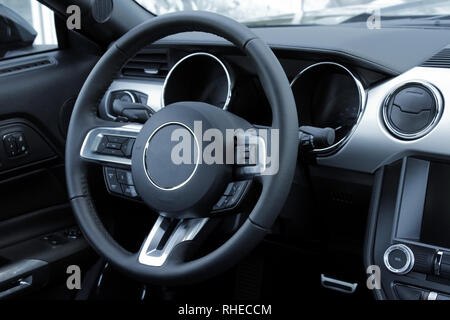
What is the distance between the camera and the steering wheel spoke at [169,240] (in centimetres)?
112

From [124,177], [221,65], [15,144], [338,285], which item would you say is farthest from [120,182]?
[338,285]

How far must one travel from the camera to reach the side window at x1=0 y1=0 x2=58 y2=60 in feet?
6.14

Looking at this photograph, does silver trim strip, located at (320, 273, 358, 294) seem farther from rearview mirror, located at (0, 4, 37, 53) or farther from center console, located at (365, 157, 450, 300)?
rearview mirror, located at (0, 4, 37, 53)

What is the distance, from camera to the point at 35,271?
65.5 inches

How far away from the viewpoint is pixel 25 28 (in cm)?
195

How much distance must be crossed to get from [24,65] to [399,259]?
4.20ft

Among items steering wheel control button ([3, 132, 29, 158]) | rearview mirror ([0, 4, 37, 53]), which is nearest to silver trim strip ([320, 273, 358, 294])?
steering wheel control button ([3, 132, 29, 158])

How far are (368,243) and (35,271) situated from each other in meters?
0.98

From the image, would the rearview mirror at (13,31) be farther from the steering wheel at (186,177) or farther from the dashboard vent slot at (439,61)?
the dashboard vent slot at (439,61)

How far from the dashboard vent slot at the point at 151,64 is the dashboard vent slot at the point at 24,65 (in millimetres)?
278

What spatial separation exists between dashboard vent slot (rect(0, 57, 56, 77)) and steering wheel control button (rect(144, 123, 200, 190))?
0.80 metres

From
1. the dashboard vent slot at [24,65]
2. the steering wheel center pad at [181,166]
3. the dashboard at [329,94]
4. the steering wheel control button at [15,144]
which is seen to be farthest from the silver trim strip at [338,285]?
the dashboard vent slot at [24,65]
